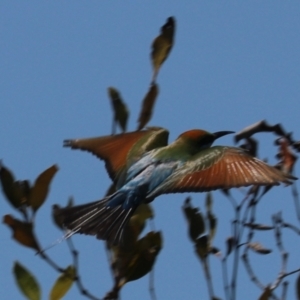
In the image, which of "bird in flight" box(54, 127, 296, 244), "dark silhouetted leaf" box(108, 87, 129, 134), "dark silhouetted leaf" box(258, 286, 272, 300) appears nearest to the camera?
"dark silhouetted leaf" box(258, 286, 272, 300)

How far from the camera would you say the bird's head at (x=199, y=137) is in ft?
12.1

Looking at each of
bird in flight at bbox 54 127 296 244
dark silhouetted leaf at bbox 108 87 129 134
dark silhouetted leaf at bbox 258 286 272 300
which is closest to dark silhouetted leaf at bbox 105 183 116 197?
bird in flight at bbox 54 127 296 244

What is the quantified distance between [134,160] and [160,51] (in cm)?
100

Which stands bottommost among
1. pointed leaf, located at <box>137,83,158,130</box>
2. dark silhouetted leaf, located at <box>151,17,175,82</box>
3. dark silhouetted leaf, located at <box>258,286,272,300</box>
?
dark silhouetted leaf, located at <box>258,286,272,300</box>

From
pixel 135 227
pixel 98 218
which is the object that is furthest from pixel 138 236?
pixel 98 218

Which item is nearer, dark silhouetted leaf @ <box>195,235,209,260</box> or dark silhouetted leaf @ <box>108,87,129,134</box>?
dark silhouetted leaf @ <box>195,235,209,260</box>

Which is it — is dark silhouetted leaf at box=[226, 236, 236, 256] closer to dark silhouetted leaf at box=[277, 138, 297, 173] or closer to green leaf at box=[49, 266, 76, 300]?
dark silhouetted leaf at box=[277, 138, 297, 173]

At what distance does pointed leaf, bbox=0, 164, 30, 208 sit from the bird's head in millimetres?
1463

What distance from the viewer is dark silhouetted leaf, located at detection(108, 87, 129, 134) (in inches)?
105

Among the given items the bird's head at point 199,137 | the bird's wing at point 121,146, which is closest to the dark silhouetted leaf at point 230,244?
the bird's wing at point 121,146

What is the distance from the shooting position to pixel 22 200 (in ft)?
7.61

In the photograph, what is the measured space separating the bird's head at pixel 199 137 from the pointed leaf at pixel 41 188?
1.33 metres

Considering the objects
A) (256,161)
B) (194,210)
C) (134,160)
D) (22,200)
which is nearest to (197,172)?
(256,161)

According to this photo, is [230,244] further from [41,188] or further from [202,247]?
[41,188]
